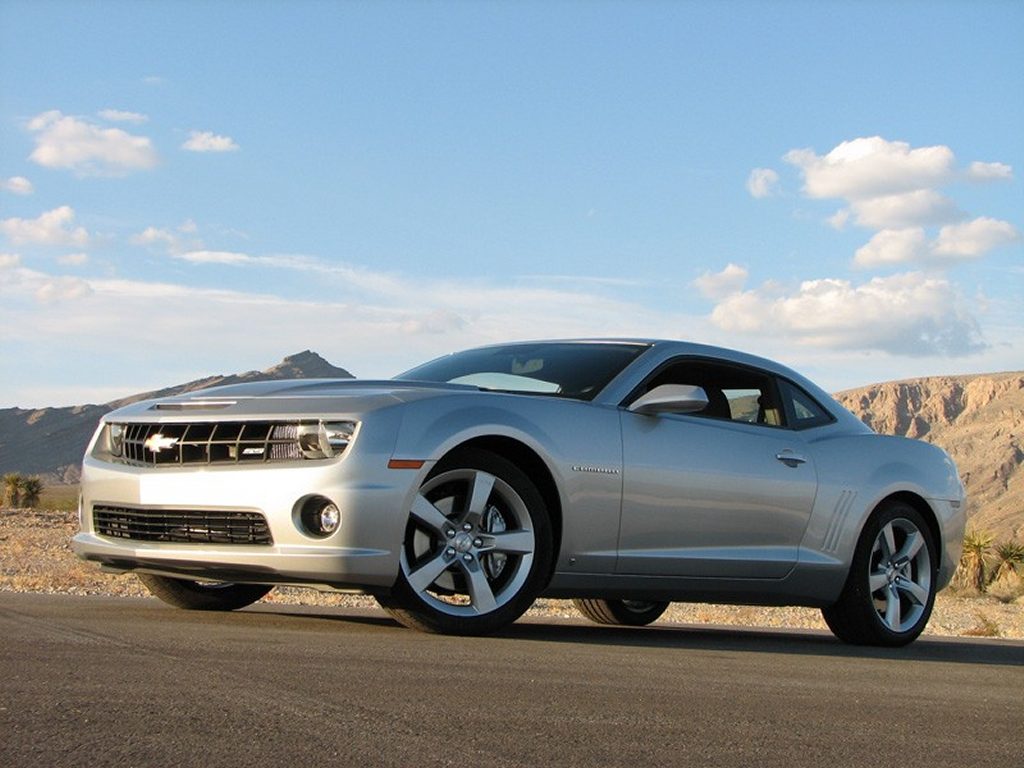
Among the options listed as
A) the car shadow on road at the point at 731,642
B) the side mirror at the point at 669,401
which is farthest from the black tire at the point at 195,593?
the side mirror at the point at 669,401

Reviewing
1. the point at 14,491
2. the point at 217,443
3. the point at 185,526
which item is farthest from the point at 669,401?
the point at 14,491

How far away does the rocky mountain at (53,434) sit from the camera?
16812cm

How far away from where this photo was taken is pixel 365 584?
6266 mm

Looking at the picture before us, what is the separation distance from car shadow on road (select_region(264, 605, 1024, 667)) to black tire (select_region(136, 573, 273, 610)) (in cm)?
40

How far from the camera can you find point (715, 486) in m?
7.62

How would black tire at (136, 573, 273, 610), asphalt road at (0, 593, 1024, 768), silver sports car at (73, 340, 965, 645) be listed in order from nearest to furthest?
asphalt road at (0, 593, 1024, 768), silver sports car at (73, 340, 965, 645), black tire at (136, 573, 273, 610)

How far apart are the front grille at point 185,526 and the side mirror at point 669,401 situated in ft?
6.58

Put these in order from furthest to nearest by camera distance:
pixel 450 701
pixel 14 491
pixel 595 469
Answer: pixel 14 491 → pixel 595 469 → pixel 450 701

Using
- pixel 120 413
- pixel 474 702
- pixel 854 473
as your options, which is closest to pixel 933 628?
pixel 854 473

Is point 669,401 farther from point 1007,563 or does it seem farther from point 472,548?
point 1007,563

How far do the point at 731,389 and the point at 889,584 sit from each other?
1464 millimetres

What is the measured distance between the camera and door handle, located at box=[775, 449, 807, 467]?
26.6ft

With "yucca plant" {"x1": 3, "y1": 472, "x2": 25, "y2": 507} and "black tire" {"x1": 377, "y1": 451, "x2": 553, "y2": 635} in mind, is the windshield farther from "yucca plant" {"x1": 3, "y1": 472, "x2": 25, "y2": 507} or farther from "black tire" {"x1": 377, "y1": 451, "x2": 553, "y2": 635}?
"yucca plant" {"x1": 3, "y1": 472, "x2": 25, "y2": 507}

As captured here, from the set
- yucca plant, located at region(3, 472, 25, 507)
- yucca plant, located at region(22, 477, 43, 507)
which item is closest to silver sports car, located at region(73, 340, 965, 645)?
yucca plant, located at region(22, 477, 43, 507)
